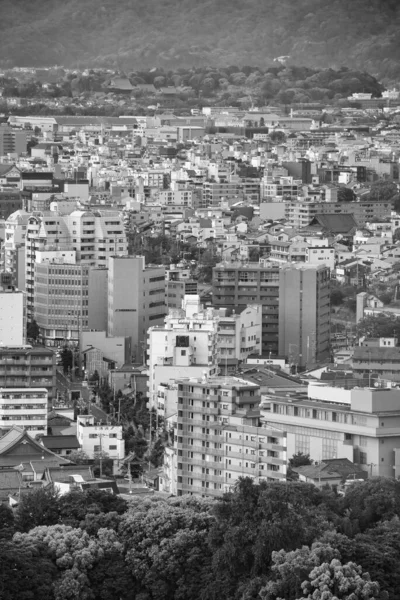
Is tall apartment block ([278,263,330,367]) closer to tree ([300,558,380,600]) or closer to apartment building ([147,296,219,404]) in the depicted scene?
apartment building ([147,296,219,404])

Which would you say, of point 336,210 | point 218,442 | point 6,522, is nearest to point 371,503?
point 218,442

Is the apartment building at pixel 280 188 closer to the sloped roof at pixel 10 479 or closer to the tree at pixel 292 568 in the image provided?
the sloped roof at pixel 10 479

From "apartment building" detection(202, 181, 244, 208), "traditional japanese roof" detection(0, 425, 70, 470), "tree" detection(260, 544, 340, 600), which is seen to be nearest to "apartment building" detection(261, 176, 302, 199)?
"apartment building" detection(202, 181, 244, 208)

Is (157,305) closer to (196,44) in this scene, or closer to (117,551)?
(117,551)

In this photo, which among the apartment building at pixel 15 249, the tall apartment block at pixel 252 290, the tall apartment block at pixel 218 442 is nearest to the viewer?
the tall apartment block at pixel 218 442

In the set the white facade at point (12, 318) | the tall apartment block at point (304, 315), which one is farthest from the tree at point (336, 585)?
the tall apartment block at point (304, 315)

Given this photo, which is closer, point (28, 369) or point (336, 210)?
point (28, 369)

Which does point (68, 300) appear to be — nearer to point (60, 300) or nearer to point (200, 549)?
point (60, 300)
